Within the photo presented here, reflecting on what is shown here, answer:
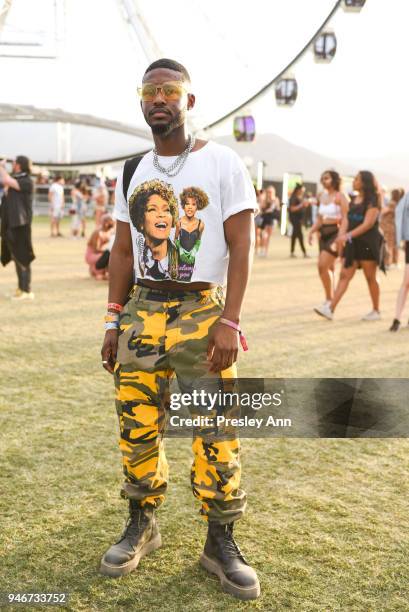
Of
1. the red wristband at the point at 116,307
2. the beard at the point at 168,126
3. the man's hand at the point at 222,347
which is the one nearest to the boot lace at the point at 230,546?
the man's hand at the point at 222,347

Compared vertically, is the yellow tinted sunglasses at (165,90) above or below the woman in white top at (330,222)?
above

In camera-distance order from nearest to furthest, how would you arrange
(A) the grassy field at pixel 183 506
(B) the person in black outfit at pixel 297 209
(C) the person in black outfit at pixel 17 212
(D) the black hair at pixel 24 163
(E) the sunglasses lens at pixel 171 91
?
(E) the sunglasses lens at pixel 171 91 < (A) the grassy field at pixel 183 506 < (D) the black hair at pixel 24 163 < (C) the person in black outfit at pixel 17 212 < (B) the person in black outfit at pixel 297 209

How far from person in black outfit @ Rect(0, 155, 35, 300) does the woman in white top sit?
146 inches

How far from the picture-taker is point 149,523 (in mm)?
2639

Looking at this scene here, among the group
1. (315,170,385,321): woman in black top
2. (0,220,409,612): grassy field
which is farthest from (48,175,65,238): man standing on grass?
(0,220,409,612): grassy field

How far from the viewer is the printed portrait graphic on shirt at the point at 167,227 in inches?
90.7

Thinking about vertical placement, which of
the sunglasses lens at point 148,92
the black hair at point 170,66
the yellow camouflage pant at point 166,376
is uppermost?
the black hair at point 170,66

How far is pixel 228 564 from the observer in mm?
2424

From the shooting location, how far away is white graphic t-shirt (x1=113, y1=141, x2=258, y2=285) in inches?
90.2

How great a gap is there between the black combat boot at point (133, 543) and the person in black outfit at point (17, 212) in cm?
587

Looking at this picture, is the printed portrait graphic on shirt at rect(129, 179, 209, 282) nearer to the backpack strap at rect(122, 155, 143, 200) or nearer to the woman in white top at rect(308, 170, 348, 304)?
the backpack strap at rect(122, 155, 143, 200)

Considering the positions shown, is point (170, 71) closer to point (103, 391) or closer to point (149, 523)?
point (149, 523)

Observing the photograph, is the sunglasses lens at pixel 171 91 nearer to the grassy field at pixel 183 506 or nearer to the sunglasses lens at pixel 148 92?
the sunglasses lens at pixel 148 92

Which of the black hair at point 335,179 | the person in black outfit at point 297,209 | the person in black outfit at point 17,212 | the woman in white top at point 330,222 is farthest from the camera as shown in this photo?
the person in black outfit at point 297,209
